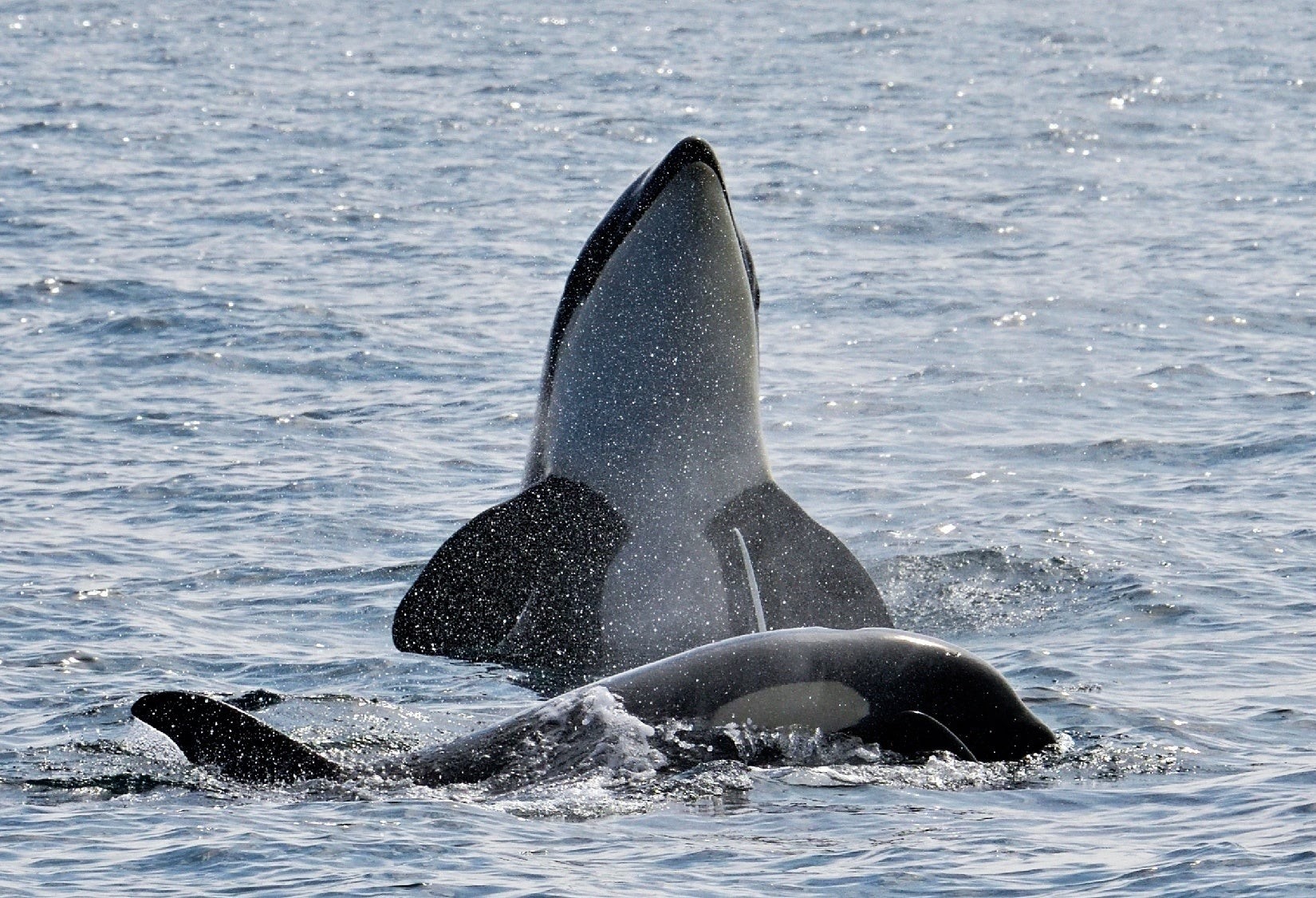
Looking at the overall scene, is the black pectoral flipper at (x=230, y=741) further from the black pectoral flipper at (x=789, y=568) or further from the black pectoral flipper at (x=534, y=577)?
the black pectoral flipper at (x=789, y=568)

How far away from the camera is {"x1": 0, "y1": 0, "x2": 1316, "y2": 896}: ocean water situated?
7953 millimetres

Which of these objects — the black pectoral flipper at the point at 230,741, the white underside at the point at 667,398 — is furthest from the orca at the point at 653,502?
the black pectoral flipper at the point at 230,741

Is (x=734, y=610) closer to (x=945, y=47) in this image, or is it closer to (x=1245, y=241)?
(x=1245, y=241)

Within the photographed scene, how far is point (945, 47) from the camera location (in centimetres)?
4850

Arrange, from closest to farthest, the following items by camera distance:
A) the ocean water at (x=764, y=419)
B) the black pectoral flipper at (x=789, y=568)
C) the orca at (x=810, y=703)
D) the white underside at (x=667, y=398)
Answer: the ocean water at (x=764, y=419) → the orca at (x=810, y=703) → the black pectoral flipper at (x=789, y=568) → the white underside at (x=667, y=398)

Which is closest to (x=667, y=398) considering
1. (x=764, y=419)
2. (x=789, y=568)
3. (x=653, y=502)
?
(x=653, y=502)

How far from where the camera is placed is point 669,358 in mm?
11133

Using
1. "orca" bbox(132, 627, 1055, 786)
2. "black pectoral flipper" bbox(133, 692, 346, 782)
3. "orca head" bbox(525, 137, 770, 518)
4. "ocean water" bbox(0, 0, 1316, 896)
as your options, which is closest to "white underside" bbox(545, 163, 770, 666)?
"orca head" bbox(525, 137, 770, 518)

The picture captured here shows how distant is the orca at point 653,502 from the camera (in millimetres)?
10852

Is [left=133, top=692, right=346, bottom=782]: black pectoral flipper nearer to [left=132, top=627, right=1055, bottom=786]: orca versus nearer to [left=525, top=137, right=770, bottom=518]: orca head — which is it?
[left=132, top=627, right=1055, bottom=786]: orca

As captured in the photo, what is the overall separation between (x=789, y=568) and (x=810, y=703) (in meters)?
2.51

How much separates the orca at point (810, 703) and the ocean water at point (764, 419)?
13 centimetres

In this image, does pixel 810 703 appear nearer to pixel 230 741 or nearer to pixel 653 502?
pixel 230 741

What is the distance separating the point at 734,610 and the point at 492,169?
73.2 ft
